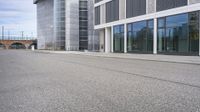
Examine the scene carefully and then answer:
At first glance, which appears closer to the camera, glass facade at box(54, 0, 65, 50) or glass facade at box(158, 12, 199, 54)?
glass facade at box(158, 12, 199, 54)

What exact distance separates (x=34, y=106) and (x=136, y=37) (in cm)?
3749

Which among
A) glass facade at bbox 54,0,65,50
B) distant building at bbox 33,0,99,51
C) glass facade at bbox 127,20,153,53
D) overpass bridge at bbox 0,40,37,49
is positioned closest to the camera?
glass facade at bbox 127,20,153,53

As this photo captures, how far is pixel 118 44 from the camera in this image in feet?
158

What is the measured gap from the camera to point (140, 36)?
1631 inches

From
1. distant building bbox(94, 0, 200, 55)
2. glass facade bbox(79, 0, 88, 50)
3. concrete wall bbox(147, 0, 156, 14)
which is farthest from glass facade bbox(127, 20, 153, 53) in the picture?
glass facade bbox(79, 0, 88, 50)

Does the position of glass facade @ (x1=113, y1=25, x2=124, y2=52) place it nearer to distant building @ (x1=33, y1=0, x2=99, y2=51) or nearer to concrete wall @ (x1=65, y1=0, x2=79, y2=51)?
distant building @ (x1=33, y1=0, x2=99, y2=51)

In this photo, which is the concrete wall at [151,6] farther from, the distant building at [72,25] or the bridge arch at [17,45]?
the bridge arch at [17,45]

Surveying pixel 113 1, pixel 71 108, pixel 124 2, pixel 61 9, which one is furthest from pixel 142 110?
pixel 61 9

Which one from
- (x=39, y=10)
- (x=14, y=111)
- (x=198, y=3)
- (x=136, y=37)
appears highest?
(x=39, y=10)

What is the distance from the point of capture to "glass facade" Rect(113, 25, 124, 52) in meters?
46.6

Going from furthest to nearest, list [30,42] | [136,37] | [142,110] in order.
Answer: [30,42], [136,37], [142,110]

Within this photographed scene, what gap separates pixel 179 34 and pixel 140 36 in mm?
9067

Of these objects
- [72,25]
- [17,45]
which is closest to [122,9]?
[72,25]

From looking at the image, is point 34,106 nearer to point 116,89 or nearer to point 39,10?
point 116,89
